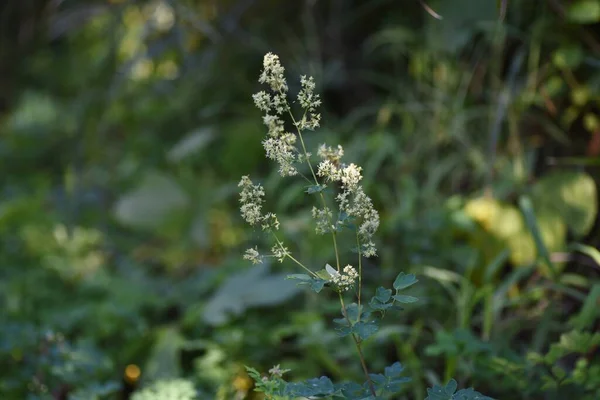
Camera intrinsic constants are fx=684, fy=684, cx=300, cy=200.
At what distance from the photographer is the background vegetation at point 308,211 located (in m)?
1.68

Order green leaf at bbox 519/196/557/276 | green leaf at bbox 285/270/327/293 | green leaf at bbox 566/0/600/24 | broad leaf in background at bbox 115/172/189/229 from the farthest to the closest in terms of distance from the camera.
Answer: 1. broad leaf in background at bbox 115/172/189/229
2. green leaf at bbox 566/0/600/24
3. green leaf at bbox 519/196/557/276
4. green leaf at bbox 285/270/327/293

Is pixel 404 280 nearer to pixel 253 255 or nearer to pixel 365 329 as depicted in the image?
pixel 365 329

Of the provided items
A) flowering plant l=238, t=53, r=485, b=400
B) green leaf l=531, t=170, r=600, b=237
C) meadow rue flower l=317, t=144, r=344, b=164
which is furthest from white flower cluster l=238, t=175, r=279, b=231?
green leaf l=531, t=170, r=600, b=237

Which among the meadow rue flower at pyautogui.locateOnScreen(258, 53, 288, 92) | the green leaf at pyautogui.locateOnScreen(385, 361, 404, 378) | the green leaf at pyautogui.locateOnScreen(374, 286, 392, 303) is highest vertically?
the meadow rue flower at pyautogui.locateOnScreen(258, 53, 288, 92)

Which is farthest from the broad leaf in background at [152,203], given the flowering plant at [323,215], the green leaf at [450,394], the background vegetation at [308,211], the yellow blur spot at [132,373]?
the green leaf at [450,394]

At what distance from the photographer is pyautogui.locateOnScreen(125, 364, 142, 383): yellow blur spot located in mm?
1863

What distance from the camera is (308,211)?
7.87 feet

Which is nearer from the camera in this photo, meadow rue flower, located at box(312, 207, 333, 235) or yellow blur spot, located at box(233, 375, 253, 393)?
meadow rue flower, located at box(312, 207, 333, 235)

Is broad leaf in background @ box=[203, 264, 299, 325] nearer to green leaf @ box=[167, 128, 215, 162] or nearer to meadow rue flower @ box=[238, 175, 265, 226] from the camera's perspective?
green leaf @ box=[167, 128, 215, 162]

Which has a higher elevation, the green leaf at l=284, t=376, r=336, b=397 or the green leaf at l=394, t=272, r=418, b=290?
the green leaf at l=394, t=272, r=418, b=290

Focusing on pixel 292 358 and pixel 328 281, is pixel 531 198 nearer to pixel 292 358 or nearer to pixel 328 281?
pixel 292 358

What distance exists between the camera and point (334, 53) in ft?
10.5

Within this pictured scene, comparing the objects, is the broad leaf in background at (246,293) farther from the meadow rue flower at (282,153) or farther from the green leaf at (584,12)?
the green leaf at (584,12)

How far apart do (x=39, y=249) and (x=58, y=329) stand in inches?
29.2
